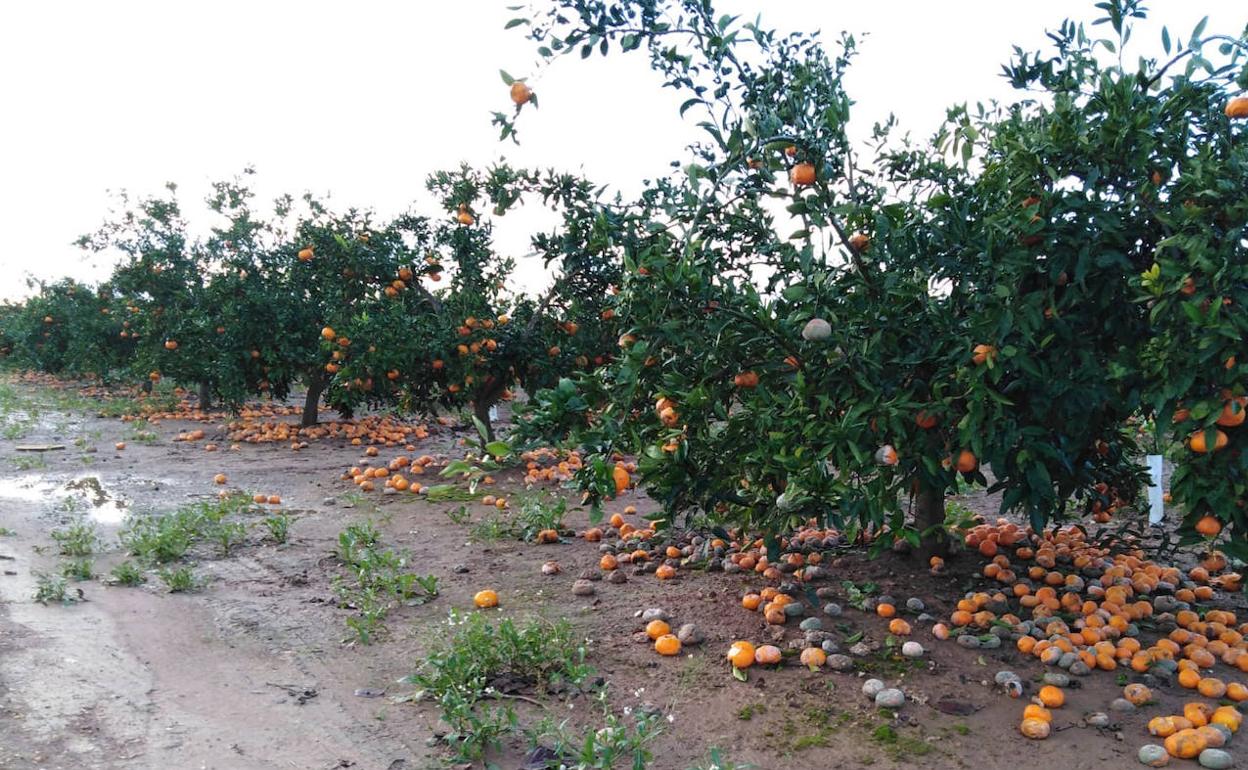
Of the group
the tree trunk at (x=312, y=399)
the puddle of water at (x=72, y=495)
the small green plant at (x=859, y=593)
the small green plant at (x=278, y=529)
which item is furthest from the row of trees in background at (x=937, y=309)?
the tree trunk at (x=312, y=399)

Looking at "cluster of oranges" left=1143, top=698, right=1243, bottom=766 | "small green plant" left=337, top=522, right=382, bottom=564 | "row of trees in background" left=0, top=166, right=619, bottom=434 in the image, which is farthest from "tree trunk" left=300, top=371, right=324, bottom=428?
"cluster of oranges" left=1143, top=698, right=1243, bottom=766

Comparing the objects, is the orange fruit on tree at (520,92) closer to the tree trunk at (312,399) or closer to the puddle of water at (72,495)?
the puddle of water at (72,495)

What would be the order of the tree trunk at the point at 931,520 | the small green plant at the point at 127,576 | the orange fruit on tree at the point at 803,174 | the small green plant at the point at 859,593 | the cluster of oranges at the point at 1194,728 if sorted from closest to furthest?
the cluster of oranges at the point at 1194,728
the orange fruit on tree at the point at 803,174
the small green plant at the point at 859,593
the tree trunk at the point at 931,520
the small green plant at the point at 127,576

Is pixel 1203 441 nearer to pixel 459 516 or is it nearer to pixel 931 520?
pixel 931 520

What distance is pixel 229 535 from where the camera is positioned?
18.0ft

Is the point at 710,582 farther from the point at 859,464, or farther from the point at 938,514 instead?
the point at 859,464

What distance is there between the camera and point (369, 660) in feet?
11.9

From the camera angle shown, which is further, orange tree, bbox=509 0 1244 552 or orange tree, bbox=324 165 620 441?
orange tree, bbox=324 165 620 441

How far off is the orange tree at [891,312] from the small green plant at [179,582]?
2617mm

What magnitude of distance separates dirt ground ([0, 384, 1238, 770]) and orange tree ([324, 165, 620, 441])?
2679mm

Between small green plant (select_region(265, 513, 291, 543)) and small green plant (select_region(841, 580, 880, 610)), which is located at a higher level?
small green plant (select_region(841, 580, 880, 610))

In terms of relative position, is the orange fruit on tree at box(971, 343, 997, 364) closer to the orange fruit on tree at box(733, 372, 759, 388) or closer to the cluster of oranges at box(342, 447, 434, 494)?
the orange fruit on tree at box(733, 372, 759, 388)

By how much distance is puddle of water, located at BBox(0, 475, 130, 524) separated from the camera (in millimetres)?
6484

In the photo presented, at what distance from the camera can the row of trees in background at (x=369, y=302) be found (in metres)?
7.57
